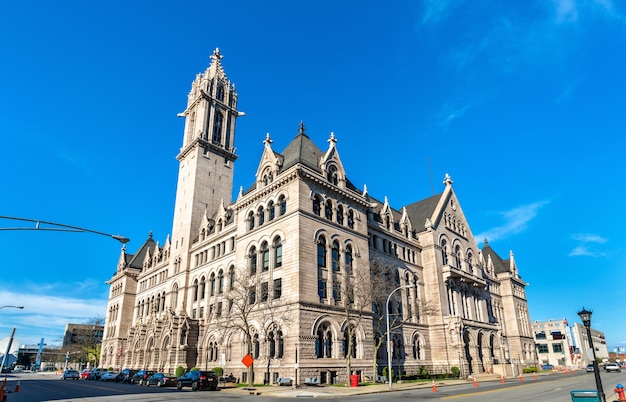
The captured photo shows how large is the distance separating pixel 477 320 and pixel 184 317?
40.0 meters

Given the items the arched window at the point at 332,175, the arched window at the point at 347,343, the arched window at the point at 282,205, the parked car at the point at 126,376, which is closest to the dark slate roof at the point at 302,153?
the arched window at the point at 332,175

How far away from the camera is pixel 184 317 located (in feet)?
167

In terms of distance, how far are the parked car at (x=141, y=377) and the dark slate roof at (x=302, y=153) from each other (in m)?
26.0

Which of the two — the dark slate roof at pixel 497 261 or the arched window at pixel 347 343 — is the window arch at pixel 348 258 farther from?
the dark slate roof at pixel 497 261

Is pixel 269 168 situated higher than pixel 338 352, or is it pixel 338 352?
pixel 269 168

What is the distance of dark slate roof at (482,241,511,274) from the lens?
251 feet

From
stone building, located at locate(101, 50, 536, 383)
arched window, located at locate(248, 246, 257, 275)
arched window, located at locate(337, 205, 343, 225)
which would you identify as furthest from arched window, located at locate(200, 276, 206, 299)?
arched window, located at locate(337, 205, 343, 225)

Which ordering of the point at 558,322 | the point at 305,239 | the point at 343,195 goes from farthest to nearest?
the point at 558,322 → the point at 343,195 → the point at 305,239

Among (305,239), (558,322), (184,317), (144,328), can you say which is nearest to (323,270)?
(305,239)

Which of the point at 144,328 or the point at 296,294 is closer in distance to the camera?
the point at 296,294

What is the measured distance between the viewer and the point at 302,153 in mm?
43406

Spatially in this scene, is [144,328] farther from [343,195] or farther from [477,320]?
[477,320]

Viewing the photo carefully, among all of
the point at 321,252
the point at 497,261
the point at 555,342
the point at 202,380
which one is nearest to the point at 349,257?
the point at 321,252

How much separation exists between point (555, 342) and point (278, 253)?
116m
